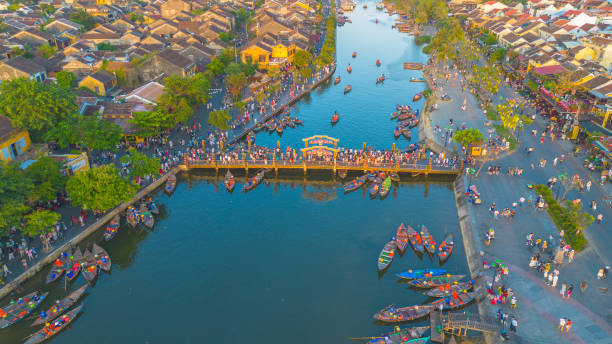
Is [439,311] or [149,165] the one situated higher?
[149,165]

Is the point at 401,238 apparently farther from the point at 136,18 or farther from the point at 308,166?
the point at 136,18

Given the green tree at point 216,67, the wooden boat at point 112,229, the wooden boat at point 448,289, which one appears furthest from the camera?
the green tree at point 216,67

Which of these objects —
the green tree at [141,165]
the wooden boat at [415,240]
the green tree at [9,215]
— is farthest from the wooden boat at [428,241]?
the green tree at [9,215]

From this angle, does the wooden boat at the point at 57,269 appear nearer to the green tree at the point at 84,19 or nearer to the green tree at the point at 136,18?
the green tree at the point at 84,19

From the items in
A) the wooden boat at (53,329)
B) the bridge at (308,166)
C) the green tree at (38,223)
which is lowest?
the wooden boat at (53,329)

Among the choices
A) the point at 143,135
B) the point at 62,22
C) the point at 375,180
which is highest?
the point at 62,22

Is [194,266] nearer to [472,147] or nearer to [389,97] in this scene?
[472,147]

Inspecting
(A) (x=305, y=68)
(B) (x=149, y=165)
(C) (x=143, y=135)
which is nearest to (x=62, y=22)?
(A) (x=305, y=68)
